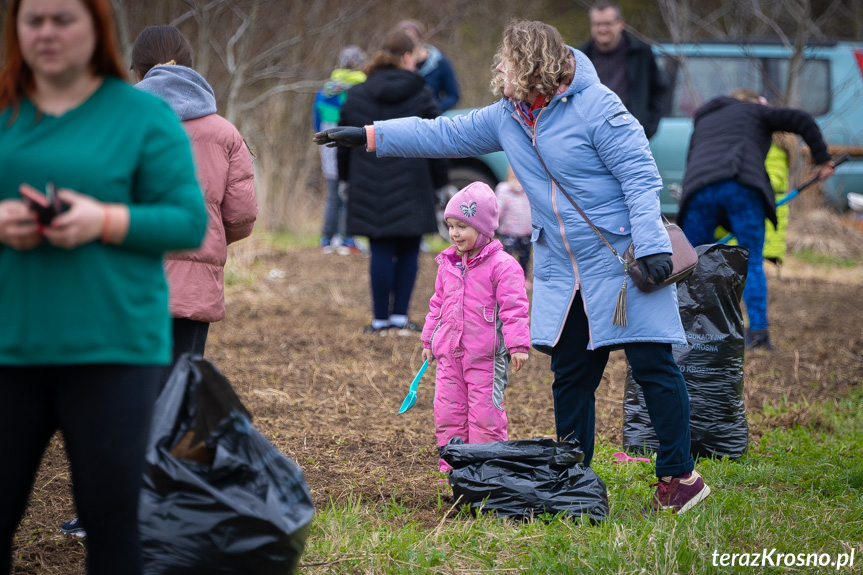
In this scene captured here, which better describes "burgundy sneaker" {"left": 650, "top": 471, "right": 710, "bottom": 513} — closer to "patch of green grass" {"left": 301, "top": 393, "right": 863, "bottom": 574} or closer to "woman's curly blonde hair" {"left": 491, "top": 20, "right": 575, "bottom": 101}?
"patch of green grass" {"left": 301, "top": 393, "right": 863, "bottom": 574}

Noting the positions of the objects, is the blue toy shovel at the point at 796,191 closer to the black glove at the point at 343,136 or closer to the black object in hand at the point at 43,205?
the black glove at the point at 343,136

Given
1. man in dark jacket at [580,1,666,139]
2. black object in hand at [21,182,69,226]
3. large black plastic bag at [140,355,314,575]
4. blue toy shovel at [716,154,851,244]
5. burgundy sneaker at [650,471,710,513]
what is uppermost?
man in dark jacket at [580,1,666,139]

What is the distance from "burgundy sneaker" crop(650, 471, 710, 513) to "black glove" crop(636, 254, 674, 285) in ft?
2.54

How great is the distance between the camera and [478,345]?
3943 mm

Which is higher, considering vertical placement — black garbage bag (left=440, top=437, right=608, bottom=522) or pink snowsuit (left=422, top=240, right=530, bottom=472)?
pink snowsuit (left=422, top=240, right=530, bottom=472)

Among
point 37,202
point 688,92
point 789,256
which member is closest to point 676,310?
point 37,202

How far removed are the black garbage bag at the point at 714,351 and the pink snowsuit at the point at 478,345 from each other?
0.73 metres

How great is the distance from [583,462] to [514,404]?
1696mm

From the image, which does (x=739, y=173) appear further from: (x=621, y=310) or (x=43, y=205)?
(x=43, y=205)

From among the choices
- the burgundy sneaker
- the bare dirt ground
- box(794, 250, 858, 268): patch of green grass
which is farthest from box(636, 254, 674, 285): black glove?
box(794, 250, 858, 268): patch of green grass

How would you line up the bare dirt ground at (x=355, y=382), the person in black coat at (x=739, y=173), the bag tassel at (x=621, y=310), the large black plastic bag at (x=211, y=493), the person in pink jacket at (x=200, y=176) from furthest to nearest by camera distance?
the person in black coat at (x=739, y=173)
the bare dirt ground at (x=355, y=382)
the bag tassel at (x=621, y=310)
the person in pink jacket at (x=200, y=176)
the large black plastic bag at (x=211, y=493)

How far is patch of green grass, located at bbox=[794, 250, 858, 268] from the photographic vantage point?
1110cm

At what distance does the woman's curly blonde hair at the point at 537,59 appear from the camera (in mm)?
3410

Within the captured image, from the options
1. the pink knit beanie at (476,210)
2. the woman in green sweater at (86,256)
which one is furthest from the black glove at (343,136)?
the woman in green sweater at (86,256)
